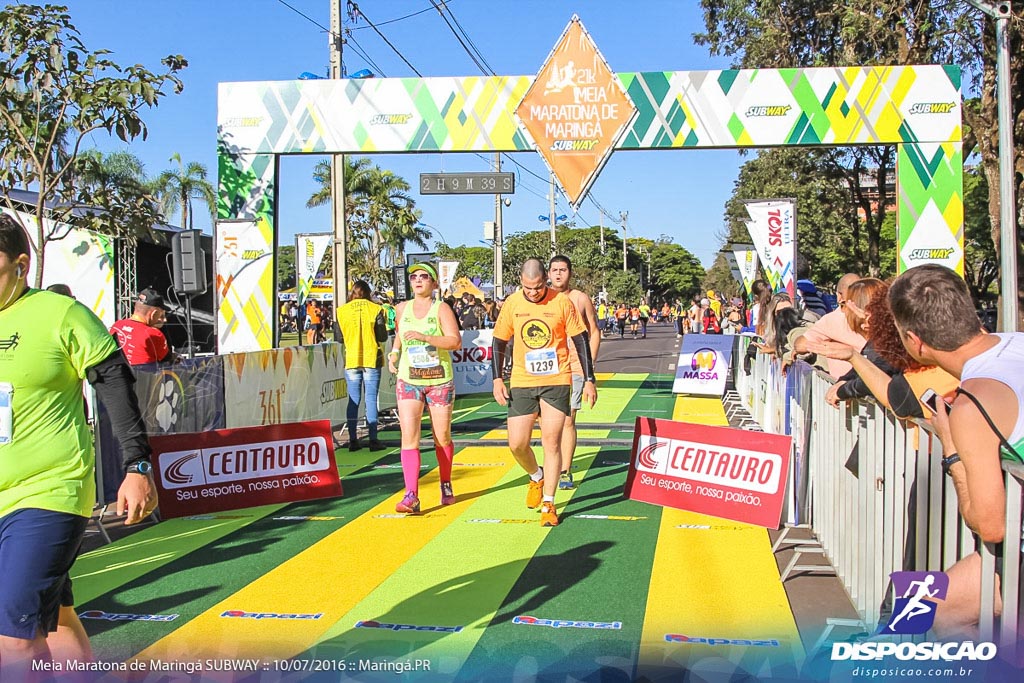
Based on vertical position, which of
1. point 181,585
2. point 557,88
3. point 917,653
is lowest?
point 181,585

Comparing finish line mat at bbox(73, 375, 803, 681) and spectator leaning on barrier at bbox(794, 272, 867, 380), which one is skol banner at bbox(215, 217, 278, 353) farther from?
spectator leaning on barrier at bbox(794, 272, 867, 380)

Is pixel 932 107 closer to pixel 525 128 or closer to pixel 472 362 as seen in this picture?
pixel 525 128

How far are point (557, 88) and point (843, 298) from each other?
→ 23.3 feet

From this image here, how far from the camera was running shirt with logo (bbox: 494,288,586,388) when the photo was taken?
7203 mm

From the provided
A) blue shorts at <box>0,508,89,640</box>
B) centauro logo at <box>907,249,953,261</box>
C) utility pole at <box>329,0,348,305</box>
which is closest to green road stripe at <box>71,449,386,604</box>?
blue shorts at <box>0,508,89,640</box>

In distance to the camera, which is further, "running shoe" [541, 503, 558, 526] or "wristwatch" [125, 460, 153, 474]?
"running shoe" [541, 503, 558, 526]

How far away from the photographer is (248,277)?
12617 millimetres

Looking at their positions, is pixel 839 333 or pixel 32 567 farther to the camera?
pixel 839 333

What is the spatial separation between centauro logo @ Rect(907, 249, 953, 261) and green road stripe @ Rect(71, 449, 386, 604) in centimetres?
854

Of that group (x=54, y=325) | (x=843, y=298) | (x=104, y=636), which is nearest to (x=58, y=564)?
(x=54, y=325)

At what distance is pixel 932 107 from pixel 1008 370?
1028 centimetres

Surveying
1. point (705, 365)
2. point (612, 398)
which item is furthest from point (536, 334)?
point (705, 365)

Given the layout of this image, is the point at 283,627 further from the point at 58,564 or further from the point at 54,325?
the point at 54,325

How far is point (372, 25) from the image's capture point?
1977 cm
